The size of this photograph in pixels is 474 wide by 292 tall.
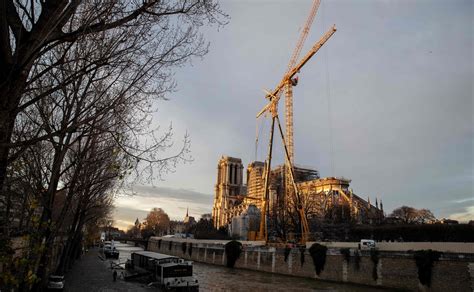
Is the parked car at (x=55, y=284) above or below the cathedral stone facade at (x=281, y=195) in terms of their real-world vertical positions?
below

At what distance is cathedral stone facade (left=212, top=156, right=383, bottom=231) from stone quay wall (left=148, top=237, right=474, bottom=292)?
16864mm

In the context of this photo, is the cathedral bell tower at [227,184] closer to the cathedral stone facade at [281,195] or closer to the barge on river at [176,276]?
the cathedral stone facade at [281,195]

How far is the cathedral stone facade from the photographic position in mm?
73938

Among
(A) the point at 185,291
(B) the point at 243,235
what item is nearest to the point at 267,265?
(A) the point at 185,291

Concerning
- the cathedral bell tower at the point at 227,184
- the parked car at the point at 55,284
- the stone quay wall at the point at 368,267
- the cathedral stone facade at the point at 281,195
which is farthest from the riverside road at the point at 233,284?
the cathedral bell tower at the point at 227,184

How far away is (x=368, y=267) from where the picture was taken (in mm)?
29156

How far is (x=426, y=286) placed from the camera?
24266 mm

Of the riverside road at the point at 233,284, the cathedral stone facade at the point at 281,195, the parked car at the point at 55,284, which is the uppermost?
the cathedral stone facade at the point at 281,195

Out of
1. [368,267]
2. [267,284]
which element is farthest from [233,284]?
[368,267]

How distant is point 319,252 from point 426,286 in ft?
35.8

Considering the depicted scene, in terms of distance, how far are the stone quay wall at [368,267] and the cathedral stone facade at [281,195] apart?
16864 millimetres

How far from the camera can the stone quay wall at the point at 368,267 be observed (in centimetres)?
2283

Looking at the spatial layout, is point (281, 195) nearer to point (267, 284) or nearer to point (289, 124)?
point (289, 124)

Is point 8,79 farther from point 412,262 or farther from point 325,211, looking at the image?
point 325,211
